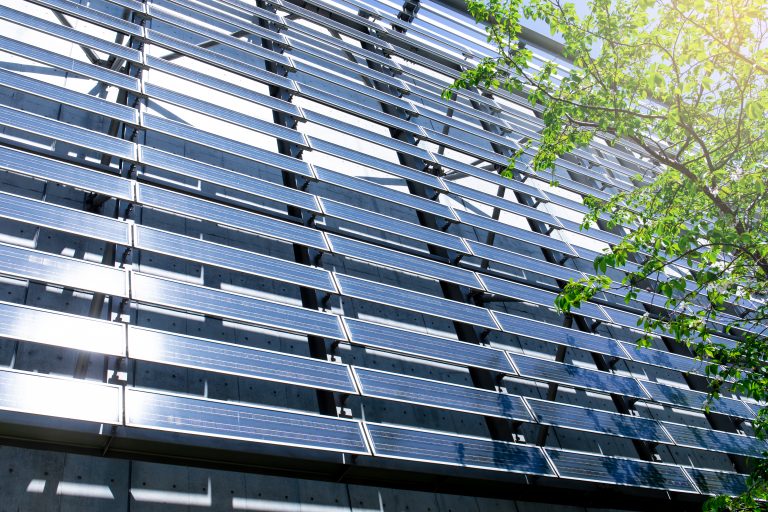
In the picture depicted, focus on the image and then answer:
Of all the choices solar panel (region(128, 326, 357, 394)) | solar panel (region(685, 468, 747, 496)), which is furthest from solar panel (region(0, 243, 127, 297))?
solar panel (region(685, 468, 747, 496))

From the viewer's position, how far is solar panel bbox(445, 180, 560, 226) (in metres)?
9.89

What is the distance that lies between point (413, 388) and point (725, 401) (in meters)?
5.51

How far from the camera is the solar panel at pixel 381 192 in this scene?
8312mm

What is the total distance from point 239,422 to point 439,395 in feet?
7.02

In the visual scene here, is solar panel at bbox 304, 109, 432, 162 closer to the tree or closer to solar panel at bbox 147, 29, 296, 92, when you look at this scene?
solar panel at bbox 147, 29, 296, 92

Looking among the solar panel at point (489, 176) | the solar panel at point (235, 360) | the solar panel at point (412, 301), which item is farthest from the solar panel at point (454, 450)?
the solar panel at point (489, 176)

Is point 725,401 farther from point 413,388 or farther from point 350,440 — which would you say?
point 350,440

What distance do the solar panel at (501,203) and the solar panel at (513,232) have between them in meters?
0.30

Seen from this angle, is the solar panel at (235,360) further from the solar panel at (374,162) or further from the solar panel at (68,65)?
the solar panel at (374,162)

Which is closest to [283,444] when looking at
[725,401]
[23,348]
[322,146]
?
[23,348]

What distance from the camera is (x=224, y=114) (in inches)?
324

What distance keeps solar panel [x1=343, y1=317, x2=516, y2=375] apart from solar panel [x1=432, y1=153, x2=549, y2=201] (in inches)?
144

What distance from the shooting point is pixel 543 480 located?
656 centimetres

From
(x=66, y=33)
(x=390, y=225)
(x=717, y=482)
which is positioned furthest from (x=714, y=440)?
(x=66, y=33)
